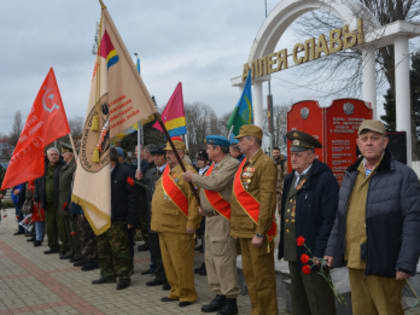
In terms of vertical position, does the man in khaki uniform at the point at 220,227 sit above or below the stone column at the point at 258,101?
below

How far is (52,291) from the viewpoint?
241 inches

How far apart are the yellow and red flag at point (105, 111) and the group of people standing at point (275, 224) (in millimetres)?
729

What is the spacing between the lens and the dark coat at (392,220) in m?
2.78

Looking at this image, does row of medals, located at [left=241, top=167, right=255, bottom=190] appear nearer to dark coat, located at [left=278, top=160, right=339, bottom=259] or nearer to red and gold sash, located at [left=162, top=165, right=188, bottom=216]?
dark coat, located at [left=278, top=160, right=339, bottom=259]

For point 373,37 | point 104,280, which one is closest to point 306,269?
point 104,280

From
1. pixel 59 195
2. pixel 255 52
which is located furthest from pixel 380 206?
pixel 255 52

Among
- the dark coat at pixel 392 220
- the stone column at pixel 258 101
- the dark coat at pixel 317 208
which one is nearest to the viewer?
the dark coat at pixel 392 220

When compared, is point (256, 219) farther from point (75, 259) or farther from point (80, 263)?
point (75, 259)

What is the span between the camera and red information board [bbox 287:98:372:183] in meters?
5.62

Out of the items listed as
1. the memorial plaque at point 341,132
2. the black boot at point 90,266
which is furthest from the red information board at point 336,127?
the black boot at point 90,266

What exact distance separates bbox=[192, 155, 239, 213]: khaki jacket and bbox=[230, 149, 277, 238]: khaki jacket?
0.26 metres

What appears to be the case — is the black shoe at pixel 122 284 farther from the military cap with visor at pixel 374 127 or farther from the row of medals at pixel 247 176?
the military cap with visor at pixel 374 127

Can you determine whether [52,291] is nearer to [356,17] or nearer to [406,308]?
[406,308]

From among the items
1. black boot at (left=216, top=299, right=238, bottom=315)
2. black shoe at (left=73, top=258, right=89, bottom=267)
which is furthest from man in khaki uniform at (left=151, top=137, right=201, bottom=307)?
black shoe at (left=73, top=258, right=89, bottom=267)
